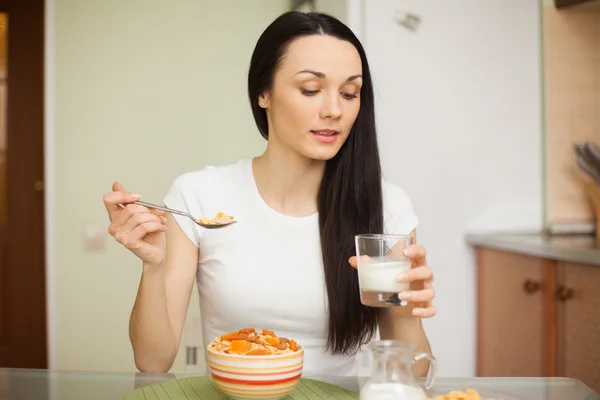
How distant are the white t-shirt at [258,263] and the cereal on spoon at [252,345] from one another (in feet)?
1.58

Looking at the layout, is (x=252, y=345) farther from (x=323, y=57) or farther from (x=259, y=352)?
(x=323, y=57)

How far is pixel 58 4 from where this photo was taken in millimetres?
3512

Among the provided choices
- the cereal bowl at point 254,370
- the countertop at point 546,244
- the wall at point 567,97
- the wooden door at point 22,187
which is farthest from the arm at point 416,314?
the wooden door at point 22,187

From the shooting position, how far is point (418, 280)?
3.84 feet

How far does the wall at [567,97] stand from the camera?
2.87 metres

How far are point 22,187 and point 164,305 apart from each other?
3.04 metres

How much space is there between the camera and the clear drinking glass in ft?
3.56

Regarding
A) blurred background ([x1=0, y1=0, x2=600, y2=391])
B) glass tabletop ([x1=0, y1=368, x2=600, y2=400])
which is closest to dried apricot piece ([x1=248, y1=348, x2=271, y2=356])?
glass tabletop ([x1=0, y1=368, x2=600, y2=400])

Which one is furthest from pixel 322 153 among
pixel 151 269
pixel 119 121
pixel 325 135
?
pixel 119 121

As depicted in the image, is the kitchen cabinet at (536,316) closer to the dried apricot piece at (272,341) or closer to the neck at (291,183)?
the neck at (291,183)

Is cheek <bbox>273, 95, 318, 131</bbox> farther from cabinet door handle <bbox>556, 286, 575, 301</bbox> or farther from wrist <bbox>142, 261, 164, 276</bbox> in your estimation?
cabinet door handle <bbox>556, 286, 575, 301</bbox>

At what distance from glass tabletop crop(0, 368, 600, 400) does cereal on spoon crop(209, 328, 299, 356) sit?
0.13 metres

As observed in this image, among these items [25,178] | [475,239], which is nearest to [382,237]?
[475,239]

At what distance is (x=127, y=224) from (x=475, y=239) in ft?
6.05
